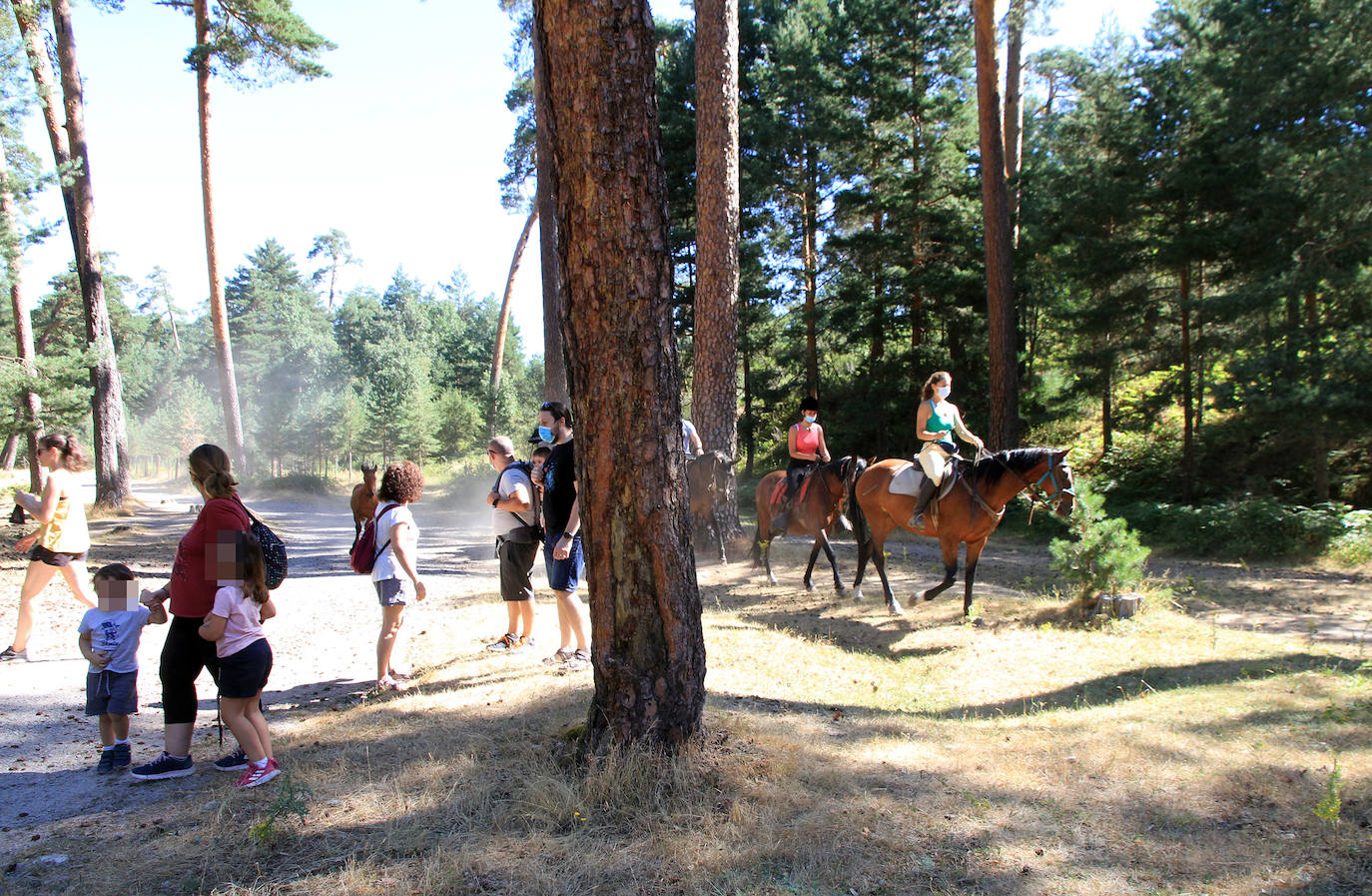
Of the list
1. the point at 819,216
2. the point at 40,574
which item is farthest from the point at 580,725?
the point at 819,216

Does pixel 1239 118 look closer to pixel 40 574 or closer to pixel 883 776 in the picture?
pixel 883 776

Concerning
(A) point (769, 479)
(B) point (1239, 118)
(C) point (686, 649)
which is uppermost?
(B) point (1239, 118)

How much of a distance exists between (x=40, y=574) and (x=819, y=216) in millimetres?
21564

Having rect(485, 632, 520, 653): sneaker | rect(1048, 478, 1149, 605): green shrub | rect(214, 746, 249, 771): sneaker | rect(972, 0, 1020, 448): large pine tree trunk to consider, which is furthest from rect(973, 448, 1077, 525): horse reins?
rect(972, 0, 1020, 448): large pine tree trunk

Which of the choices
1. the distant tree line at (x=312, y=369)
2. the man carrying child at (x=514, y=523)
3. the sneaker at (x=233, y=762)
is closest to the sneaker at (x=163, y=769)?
the sneaker at (x=233, y=762)

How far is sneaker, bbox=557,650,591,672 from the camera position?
22.0 feet

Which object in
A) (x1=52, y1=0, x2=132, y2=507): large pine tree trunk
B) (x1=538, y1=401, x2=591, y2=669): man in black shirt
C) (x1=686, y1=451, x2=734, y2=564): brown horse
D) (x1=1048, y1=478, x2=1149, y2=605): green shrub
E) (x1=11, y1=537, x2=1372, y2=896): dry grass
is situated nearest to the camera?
(x1=11, y1=537, x2=1372, y2=896): dry grass

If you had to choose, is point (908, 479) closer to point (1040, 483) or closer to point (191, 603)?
point (1040, 483)

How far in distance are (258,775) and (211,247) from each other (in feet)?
80.2

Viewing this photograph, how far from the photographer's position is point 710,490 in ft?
41.7

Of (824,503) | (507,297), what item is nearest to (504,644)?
(824,503)

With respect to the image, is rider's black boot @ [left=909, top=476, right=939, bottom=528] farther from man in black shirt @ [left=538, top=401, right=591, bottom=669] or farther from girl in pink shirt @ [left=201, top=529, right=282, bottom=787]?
girl in pink shirt @ [left=201, top=529, right=282, bottom=787]

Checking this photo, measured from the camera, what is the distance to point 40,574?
7082 mm

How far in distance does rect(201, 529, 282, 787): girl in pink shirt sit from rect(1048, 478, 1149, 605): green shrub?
8.21 meters
